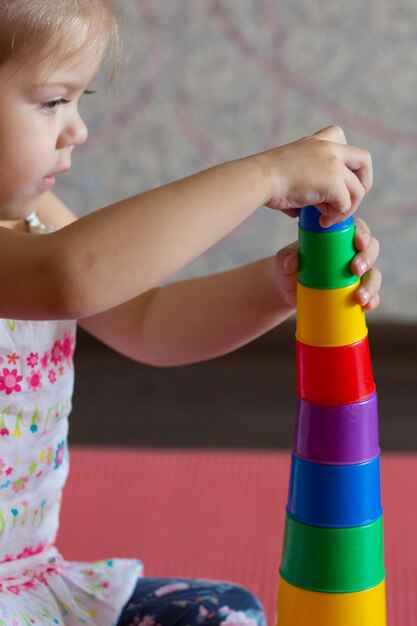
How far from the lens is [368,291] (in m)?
0.63

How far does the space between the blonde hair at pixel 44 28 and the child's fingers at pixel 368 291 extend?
23 cm

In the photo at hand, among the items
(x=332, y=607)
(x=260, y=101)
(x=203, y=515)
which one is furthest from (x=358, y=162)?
(x=260, y=101)

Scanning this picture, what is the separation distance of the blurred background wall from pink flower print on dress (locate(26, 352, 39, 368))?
3.49 feet

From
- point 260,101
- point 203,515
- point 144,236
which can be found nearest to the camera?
point 144,236

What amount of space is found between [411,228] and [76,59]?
3.97ft

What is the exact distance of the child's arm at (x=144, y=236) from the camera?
0.55 meters

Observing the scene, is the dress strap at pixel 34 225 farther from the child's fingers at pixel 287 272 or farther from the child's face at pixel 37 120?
the child's fingers at pixel 287 272

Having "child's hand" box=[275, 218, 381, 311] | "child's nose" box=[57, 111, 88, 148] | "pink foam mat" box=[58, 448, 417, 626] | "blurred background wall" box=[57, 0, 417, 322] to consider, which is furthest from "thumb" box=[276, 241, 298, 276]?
"blurred background wall" box=[57, 0, 417, 322]

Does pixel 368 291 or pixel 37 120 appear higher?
pixel 37 120

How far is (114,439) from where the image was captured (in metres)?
1.53

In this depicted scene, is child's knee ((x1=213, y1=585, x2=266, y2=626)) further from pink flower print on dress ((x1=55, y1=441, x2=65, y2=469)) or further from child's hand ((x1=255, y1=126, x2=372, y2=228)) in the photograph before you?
child's hand ((x1=255, y1=126, x2=372, y2=228))

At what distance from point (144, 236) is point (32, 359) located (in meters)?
0.24

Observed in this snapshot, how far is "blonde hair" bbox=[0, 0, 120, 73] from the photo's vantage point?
65 centimetres

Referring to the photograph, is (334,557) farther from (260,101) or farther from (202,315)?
(260,101)
